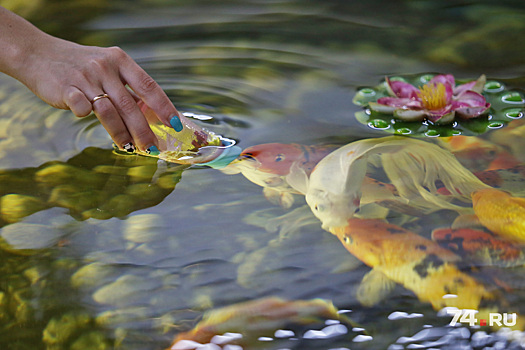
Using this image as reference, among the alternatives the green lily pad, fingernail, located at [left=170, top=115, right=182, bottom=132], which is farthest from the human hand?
the green lily pad

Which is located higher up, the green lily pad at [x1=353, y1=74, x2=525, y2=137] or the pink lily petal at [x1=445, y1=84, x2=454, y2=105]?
the pink lily petal at [x1=445, y1=84, x2=454, y2=105]

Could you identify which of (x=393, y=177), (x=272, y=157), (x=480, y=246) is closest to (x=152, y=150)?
(x=272, y=157)

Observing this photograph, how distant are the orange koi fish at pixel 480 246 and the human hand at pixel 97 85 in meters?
0.62

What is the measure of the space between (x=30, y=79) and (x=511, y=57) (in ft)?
4.88

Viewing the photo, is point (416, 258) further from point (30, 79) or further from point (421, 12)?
point (421, 12)

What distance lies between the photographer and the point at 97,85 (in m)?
1.15

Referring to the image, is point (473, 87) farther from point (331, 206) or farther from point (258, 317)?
point (258, 317)

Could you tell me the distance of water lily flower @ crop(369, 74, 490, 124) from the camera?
Answer: 1484mm

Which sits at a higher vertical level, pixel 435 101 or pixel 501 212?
pixel 435 101

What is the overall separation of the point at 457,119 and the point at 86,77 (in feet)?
3.23

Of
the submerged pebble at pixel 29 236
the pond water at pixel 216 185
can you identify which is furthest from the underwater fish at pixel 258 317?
the submerged pebble at pixel 29 236

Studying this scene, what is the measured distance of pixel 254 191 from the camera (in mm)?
1250

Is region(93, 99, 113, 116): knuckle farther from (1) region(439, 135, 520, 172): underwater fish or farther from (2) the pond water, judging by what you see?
(1) region(439, 135, 520, 172): underwater fish

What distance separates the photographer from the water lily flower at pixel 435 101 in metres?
1.48
